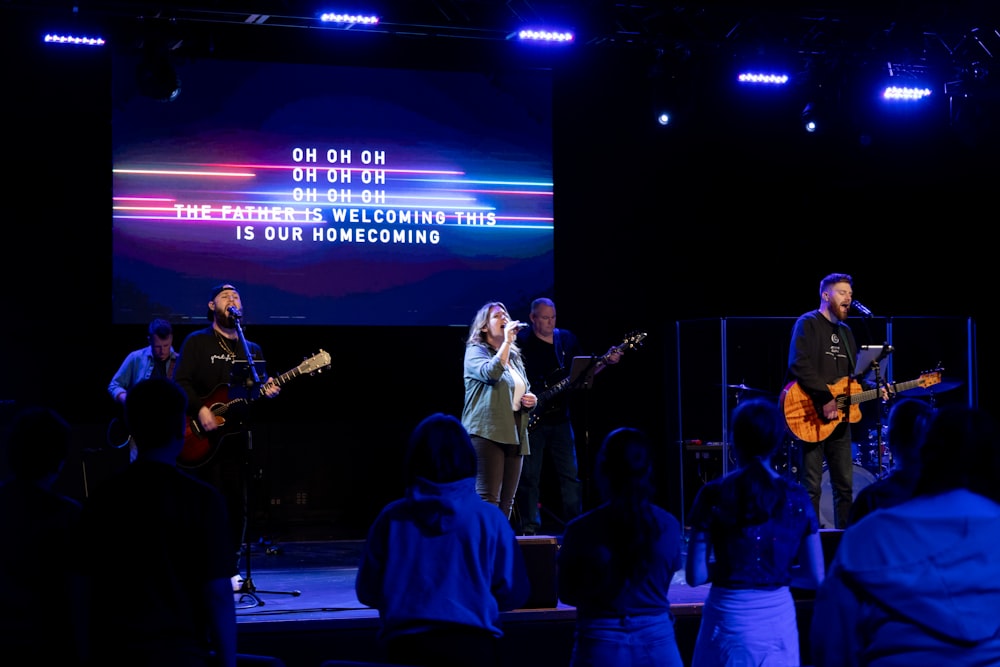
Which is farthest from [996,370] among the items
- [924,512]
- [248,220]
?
[924,512]

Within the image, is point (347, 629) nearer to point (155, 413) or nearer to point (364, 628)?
point (364, 628)

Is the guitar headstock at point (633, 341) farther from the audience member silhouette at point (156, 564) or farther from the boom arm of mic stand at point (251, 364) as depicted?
the audience member silhouette at point (156, 564)

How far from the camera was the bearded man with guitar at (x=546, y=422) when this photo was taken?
8.19m

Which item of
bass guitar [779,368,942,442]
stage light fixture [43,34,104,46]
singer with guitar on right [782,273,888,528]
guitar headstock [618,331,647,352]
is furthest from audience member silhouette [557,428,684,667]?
stage light fixture [43,34,104,46]

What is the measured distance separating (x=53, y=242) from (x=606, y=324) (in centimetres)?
489

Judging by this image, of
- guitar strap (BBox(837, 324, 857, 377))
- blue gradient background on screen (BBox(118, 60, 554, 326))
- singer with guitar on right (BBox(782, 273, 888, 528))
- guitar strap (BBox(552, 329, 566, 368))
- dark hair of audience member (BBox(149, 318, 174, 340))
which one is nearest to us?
singer with guitar on right (BBox(782, 273, 888, 528))

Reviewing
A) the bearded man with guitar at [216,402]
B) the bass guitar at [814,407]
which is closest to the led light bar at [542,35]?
the bass guitar at [814,407]

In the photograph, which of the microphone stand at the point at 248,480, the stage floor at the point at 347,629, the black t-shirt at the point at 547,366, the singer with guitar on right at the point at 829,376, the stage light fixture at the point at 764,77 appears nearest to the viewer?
the stage floor at the point at 347,629

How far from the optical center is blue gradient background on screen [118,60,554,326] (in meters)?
9.15

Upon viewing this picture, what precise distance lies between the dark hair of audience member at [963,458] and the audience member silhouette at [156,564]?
183cm

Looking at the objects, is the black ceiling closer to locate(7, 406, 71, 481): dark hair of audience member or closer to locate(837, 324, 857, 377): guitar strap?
locate(837, 324, 857, 377): guitar strap

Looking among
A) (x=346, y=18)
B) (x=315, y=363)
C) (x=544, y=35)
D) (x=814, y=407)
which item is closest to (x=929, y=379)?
(x=814, y=407)

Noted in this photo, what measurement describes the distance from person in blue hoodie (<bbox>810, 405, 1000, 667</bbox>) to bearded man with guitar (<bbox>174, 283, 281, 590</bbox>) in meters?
4.54

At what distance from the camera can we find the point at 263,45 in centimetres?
965
